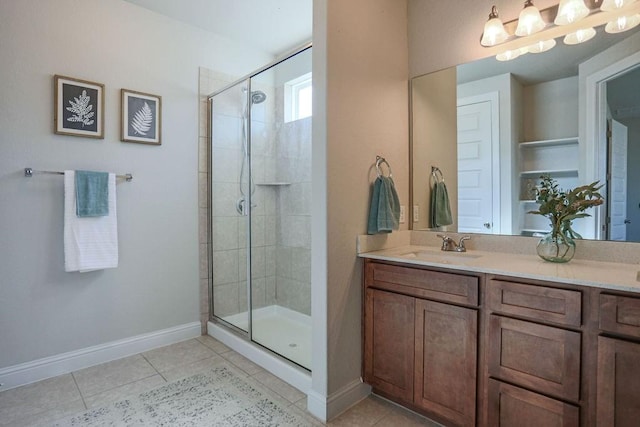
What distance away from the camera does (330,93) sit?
1785mm

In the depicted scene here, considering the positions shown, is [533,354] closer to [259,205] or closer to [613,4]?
[613,4]

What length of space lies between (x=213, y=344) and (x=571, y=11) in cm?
322

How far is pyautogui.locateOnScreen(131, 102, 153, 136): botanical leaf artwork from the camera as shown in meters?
2.58

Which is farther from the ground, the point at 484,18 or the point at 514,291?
the point at 484,18

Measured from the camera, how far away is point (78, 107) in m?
2.32

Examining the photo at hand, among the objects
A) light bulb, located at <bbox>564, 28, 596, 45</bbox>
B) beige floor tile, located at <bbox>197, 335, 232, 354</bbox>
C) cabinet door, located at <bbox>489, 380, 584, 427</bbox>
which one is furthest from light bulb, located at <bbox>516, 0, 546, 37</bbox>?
beige floor tile, located at <bbox>197, 335, 232, 354</bbox>

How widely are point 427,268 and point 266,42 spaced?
8.72 ft

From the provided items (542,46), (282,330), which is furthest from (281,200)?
(542,46)

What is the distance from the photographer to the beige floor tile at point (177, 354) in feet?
7.97

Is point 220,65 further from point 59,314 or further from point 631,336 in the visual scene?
point 631,336

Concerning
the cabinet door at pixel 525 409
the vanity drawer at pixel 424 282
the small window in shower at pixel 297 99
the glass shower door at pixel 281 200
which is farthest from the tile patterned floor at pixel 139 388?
the small window in shower at pixel 297 99

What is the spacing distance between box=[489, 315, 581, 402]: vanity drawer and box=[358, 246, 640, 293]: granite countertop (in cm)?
21

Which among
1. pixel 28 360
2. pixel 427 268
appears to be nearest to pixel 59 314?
pixel 28 360

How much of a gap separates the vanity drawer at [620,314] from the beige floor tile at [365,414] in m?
1.17
